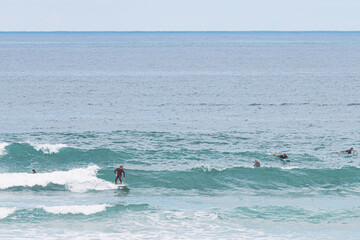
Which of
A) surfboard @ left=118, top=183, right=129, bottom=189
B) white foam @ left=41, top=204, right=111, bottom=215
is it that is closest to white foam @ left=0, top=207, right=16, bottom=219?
white foam @ left=41, top=204, right=111, bottom=215

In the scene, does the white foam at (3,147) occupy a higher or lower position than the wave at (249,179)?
higher

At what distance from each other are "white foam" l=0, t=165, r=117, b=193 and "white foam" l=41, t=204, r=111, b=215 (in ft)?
16.8

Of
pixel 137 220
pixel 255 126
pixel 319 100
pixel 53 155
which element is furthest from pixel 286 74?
pixel 137 220

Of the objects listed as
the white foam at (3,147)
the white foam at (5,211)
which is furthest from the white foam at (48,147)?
the white foam at (5,211)

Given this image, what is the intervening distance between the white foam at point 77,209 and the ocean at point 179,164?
0.21ft

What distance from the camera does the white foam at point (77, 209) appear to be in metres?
33.4

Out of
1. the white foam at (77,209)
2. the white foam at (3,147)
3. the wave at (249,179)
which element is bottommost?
the white foam at (77,209)

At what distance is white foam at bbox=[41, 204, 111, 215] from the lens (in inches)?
1315

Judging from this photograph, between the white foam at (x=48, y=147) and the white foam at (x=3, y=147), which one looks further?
the white foam at (x=48, y=147)

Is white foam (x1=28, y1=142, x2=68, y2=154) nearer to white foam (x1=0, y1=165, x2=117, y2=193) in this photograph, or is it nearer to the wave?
white foam (x1=0, y1=165, x2=117, y2=193)

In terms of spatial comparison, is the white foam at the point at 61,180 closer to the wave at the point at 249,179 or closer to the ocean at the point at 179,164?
the ocean at the point at 179,164

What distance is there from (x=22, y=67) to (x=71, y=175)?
111 metres

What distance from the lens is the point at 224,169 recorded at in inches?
1711

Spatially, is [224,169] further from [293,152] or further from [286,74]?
[286,74]
